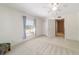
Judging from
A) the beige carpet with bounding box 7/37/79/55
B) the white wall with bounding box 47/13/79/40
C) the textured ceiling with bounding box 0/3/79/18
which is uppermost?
the textured ceiling with bounding box 0/3/79/18

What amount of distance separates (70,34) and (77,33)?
0.25 m

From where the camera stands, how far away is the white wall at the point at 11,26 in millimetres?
2936

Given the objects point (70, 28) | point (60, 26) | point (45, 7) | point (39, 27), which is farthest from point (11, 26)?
point (70, 28)

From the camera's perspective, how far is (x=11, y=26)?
321cm

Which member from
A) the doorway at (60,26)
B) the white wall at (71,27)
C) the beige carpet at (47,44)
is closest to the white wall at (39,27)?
the beige carpet at (47,44)

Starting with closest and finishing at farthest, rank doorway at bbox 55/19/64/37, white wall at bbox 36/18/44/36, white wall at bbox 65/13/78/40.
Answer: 1. doorway at bbox 55/19/64/37
2. white wall at bbox 65/13/78/40
3. white wall at bbox 36/18/44/36

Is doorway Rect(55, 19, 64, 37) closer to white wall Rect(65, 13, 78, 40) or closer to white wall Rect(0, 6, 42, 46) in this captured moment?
white wall Rect(65, 13, 78, 40)

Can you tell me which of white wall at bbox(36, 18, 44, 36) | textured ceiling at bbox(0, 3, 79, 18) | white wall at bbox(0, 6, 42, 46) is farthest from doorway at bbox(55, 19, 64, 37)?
white wall at bbox(0, 6, 42, 46)

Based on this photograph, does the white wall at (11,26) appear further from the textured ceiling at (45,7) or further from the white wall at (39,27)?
the textured ceiling at (45,7)

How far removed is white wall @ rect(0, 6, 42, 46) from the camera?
9.63 feet

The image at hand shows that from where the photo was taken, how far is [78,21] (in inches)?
116

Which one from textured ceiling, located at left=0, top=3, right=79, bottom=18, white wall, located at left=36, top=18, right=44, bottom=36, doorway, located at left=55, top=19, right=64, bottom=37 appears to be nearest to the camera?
textured ceiling, located at left=0, top=3, right=79, bottom=18

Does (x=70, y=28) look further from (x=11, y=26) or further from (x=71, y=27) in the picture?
(x=11, y=26)

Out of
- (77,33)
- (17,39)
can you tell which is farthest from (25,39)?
(77,33)
